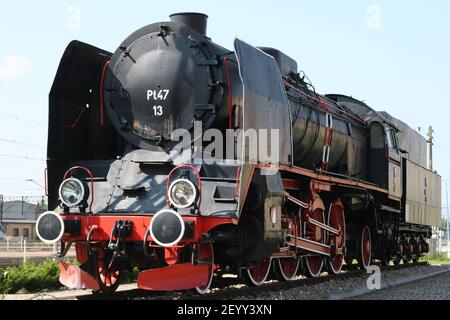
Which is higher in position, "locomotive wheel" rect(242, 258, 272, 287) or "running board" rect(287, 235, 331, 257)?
"running board" rect(287, 235, 331, 257)

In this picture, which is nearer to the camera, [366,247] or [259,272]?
[259,272]

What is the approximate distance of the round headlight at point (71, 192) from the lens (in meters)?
8.41

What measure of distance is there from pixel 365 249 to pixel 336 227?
2.17 metres

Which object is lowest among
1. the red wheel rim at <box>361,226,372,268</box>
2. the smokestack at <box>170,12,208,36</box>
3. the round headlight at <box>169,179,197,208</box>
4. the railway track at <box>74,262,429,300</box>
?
the railway track at <box>74,262,429,300</box>

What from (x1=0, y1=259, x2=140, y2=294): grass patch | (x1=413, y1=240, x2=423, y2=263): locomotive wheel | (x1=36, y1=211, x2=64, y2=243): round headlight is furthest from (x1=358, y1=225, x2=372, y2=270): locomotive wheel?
(x1=36, y1=211, x2=64, y2=243): round headlight

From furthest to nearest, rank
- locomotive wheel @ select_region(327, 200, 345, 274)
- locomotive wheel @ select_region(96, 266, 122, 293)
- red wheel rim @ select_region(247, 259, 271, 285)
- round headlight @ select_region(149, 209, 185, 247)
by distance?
locomotive wheel @ select_region(327, 200, 345, 274), red wheel rim @ select_region(247, 259, 271, 285), locomotive wheel @ select_region(96, 266, 122, 293), round headlight @ select_region(149, 209, 185, 247)

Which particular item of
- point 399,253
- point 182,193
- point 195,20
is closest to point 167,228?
point 182,193

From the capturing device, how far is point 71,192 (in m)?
8.48

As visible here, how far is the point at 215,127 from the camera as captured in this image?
340 inches

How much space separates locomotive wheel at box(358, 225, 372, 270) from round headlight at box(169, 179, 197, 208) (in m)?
7.08

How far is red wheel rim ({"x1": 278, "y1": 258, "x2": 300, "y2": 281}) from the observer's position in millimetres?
10780

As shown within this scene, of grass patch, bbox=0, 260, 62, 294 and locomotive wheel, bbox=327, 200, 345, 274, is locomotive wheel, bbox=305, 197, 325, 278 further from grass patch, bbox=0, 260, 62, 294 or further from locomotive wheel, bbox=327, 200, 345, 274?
grass patch, bbox=0, 260, 62, 294

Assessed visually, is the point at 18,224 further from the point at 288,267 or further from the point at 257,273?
the point at 257,273
